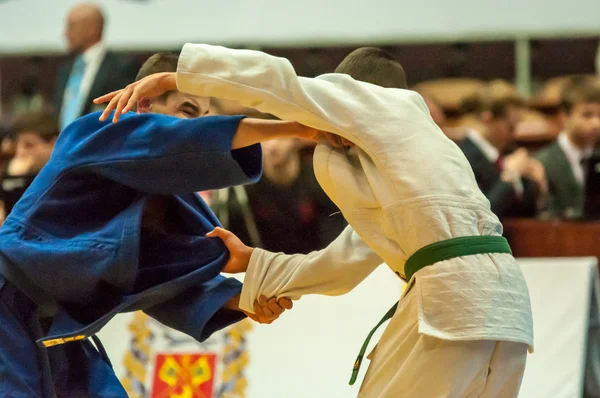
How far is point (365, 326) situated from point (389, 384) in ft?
5.91

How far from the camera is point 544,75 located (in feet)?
25.6

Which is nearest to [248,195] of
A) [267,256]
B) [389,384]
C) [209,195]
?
[209,195]

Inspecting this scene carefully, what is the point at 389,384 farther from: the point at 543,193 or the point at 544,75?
the point at 544,75

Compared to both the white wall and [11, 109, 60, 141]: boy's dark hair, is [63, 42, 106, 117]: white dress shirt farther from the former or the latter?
the white wall

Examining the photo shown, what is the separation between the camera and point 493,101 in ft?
20.5

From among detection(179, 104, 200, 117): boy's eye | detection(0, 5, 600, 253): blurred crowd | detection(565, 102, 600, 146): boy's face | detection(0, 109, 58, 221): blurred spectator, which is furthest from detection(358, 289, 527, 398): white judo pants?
detection(565, 102, 600, 146): boy's face

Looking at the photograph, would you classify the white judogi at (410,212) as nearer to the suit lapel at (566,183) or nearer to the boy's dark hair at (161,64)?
the boy's dark hair at (161,64)

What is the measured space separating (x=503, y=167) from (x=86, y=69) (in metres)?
2.99

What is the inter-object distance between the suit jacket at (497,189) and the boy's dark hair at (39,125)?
2.50 metres

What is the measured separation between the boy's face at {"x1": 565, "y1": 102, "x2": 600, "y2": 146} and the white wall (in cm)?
205

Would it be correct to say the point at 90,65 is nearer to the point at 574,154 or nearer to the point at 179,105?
the point at 574,154

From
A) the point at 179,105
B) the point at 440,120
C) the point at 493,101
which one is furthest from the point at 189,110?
the point at 493,101

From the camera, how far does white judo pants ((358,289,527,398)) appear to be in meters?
2.23

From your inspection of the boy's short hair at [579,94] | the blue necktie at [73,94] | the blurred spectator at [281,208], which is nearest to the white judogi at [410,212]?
the blurred spectator at [281,208]
